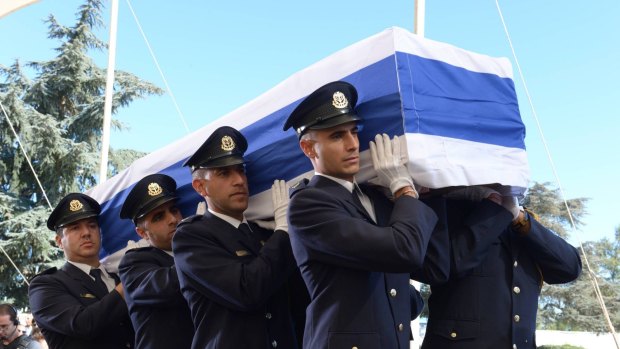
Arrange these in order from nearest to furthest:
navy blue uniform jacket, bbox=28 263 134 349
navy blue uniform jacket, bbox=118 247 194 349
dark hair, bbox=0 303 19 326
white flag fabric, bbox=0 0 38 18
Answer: navy blue uniform jacket, bbox=118 247 194 349, navy blue uniform jacket, bbox=28 263 134 349, white flag fabric, bbox=0 0 38 18, dark hair, bbox=0 303 19 326

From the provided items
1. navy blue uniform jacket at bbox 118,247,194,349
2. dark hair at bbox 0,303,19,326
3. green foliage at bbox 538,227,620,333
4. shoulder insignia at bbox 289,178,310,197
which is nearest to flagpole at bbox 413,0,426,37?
navy blue uniform jacket at bbox 118,247,194,349

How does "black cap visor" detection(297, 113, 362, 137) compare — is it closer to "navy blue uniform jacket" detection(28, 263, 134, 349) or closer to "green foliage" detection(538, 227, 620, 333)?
"navy blue uniform jacket" detection(28, 263, 134, 349)

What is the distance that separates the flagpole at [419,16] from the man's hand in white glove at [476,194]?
3.71m

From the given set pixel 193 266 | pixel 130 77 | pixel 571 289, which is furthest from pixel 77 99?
pixel 193 266

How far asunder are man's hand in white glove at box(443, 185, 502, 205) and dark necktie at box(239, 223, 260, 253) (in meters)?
0.90

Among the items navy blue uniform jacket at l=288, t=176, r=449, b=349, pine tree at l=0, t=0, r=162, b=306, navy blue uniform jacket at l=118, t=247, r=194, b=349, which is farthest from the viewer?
pine tree at l=0, t=0, r=162, b=306

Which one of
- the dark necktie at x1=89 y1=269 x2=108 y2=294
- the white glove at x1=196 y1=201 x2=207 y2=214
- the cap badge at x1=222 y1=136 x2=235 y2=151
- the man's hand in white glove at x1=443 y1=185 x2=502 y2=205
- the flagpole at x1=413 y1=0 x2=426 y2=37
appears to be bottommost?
the man's hand in white glove at x1=443 y1=185 x2=502 y2=205

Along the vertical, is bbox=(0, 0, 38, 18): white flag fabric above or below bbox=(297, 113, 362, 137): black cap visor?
above

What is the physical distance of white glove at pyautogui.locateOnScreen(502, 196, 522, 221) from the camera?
291 centimetres

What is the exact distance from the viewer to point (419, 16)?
6.41 metres

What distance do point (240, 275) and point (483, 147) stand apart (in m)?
1.13

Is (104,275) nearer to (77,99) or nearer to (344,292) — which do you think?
(344,292)

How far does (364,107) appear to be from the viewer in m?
2.80

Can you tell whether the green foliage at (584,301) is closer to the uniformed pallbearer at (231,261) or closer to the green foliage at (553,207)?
the green foliage at (553,207)
